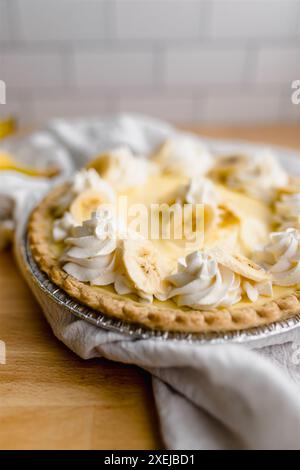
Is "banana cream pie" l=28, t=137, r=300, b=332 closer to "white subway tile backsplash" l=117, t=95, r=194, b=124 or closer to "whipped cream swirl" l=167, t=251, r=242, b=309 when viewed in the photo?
"whipped cream swirl" l=167, t=251, r=242, b=309

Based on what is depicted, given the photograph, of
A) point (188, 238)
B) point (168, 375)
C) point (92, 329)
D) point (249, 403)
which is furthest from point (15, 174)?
point (249, 403)

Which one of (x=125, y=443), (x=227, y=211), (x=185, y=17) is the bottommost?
(x=125, y=443)

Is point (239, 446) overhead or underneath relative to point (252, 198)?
underneath

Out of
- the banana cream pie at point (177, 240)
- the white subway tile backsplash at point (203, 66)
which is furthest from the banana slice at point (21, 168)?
the white subway tile backsplash at point (203, 66)

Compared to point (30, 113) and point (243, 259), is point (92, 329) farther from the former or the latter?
point (30, 113)

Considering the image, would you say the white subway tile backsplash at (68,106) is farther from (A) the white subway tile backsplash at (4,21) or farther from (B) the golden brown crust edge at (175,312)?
(B) the golden brown crust edge at (175,312)

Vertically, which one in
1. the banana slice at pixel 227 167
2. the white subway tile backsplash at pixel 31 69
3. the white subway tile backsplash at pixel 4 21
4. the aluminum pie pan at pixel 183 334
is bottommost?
the aluminum pie pan at pixel 183 334

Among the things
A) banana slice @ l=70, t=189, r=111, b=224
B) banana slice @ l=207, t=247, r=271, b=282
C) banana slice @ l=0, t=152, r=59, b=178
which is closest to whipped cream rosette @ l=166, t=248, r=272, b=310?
banana slice @ l=207, t=247, r=271, b=282
